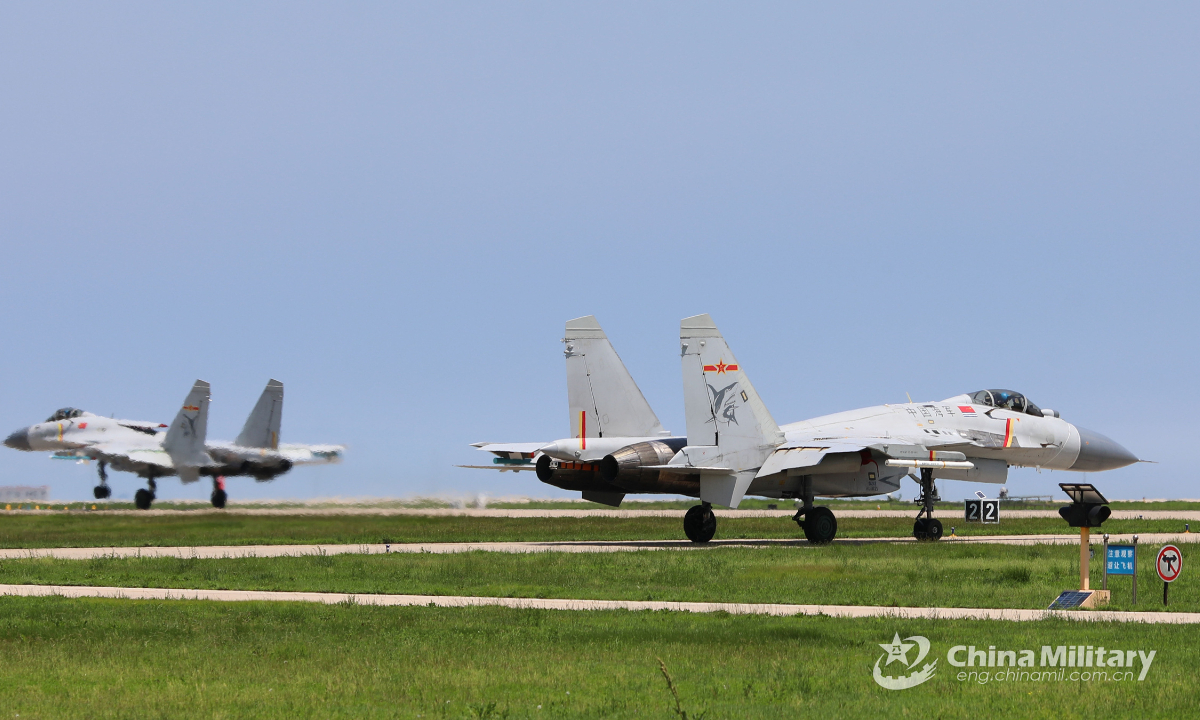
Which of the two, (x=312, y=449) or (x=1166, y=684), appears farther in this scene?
(x=312, y=449)

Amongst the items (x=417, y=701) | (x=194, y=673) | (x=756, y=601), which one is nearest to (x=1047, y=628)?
(x=756, y=601)

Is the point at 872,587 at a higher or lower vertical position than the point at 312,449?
→ lower

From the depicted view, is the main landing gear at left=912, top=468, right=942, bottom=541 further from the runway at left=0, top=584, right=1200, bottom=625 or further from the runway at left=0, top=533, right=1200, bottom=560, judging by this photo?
the runway at left=0, top=584, right=1200, bottom=625

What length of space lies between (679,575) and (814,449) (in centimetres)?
1014

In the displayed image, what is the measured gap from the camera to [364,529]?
34094 millimetres

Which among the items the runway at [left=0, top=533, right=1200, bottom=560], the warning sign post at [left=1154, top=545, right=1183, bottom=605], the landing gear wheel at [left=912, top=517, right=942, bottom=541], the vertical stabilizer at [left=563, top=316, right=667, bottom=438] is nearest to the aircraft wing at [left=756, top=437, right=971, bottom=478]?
the landing gear wheel at [left=912, top=517, right=942, bottom=541]

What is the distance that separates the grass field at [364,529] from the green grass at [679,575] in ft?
16.9

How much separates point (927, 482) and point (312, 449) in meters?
20.2

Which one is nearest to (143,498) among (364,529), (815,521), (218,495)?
(218,495)

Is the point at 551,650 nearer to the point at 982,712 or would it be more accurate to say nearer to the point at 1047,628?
the point at 982,712

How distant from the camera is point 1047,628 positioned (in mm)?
15117

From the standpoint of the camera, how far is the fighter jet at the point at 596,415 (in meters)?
32.2

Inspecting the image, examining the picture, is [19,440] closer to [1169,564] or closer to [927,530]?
[927,530]

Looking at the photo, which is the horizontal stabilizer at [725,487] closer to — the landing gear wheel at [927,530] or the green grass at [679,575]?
the green grass at [679,575]
